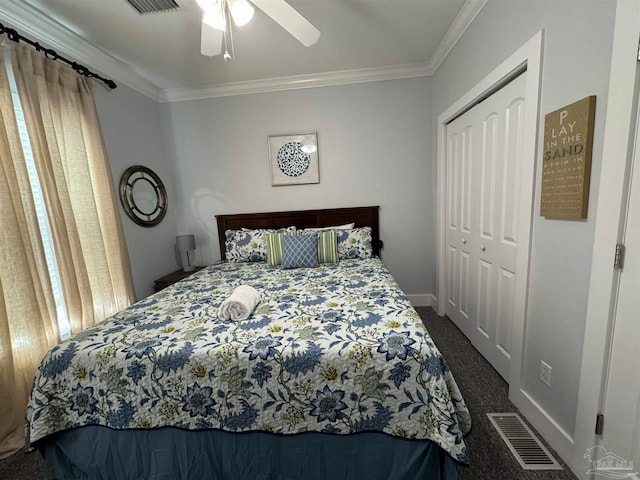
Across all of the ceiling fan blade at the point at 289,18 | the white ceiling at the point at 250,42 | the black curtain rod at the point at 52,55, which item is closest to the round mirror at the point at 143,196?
the black curtain rod at the point at 52,55

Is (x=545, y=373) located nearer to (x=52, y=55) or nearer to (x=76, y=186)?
(x=76, y=186)

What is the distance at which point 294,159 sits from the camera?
3004 mm

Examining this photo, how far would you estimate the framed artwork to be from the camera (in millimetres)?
2961

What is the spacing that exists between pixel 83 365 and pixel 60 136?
5.47ft

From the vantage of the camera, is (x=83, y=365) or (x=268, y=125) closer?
(x=83, y=365)

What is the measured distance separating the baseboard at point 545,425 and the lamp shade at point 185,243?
3.10 metres

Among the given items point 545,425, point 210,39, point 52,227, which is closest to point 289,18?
point 210,39

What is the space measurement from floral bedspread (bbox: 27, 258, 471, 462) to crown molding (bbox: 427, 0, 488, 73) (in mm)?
2067

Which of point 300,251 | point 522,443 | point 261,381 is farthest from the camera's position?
point 300,251

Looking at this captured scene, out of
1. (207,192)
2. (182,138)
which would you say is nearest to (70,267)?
(207,192)

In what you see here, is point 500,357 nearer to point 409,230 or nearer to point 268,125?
point 409,230

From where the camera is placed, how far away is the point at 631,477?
3.27 feet

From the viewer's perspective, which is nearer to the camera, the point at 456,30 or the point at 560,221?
the point at 560,221

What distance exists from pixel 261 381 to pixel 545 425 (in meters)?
1.51
